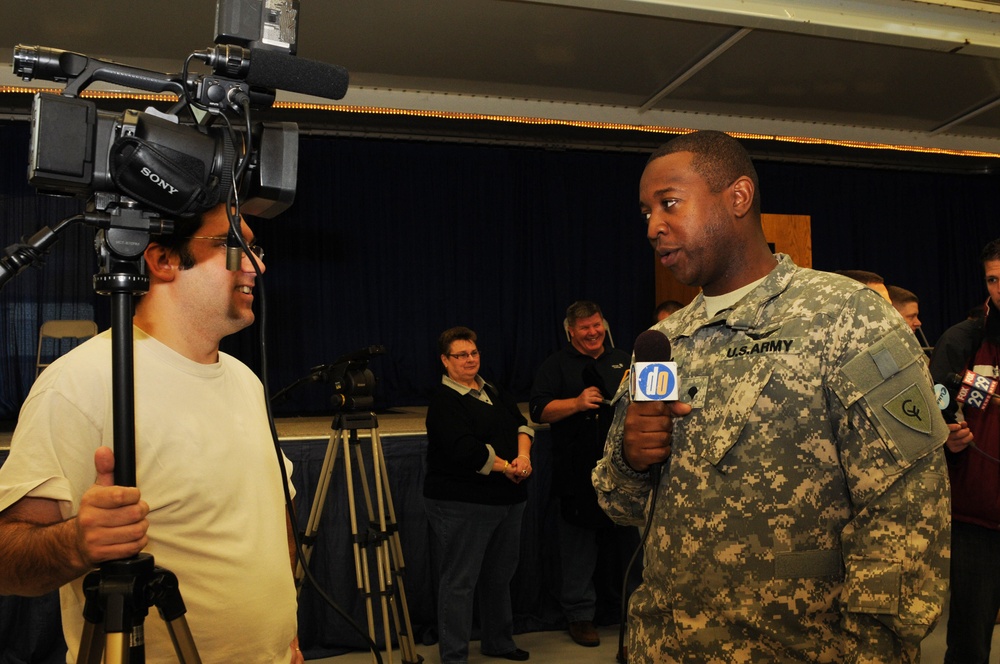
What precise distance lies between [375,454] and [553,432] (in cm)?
122

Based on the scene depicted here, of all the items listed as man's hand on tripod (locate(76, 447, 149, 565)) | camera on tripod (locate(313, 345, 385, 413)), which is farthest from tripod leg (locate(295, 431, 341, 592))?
man's hand on tripod (locate(76, 447, 149, 565))

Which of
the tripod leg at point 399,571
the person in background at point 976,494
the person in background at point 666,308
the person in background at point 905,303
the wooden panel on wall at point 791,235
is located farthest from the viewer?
the wooden panel on wall at point 791,235

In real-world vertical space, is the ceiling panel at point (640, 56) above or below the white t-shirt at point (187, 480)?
above

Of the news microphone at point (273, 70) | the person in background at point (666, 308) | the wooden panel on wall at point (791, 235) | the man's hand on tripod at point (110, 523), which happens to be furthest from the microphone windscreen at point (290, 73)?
the wooden panel on wall at point (791, 235)

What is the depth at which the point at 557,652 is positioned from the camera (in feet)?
14.4

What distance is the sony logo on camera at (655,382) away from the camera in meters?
1.51

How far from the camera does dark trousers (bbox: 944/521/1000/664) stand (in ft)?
9.82


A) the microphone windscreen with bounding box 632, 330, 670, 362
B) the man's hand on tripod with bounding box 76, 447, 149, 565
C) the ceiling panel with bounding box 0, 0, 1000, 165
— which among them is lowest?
the man's hand on tripod with bounding box 76, 447, 149, 565

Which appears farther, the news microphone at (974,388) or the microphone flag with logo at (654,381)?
the news microphone at (974,388)

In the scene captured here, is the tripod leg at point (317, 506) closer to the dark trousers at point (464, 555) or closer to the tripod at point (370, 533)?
the tripod at point (370, 533)

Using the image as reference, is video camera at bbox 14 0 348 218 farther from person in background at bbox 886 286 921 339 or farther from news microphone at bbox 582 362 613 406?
news microphone at bbox 582 362 613 406

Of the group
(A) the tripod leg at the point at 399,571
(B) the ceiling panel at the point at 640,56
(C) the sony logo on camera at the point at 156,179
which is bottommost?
(A) the tripod leg at the point at 399,571

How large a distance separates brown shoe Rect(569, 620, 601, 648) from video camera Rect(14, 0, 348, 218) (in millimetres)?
3932

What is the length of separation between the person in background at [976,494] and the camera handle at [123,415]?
2866 mm
